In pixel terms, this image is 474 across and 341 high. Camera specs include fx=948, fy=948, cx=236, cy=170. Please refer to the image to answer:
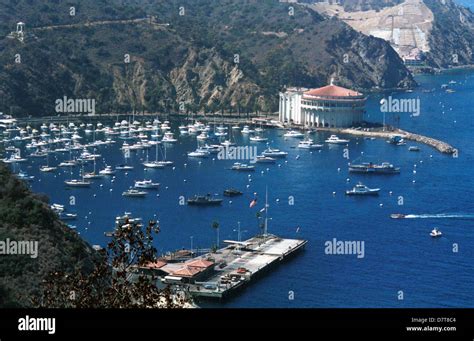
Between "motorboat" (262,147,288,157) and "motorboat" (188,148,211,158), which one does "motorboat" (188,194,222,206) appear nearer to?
"motorboat" (262,147,288,157)

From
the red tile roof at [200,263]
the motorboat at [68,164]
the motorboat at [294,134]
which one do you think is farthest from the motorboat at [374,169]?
the red tile roof at [200,263]

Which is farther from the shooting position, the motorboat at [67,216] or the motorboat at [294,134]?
the motorboat at [294,134]

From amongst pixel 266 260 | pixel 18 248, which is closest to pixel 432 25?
pixel 266 260

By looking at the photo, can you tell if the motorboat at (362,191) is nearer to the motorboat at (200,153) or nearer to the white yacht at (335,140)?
A: the motorboat at (200,153)

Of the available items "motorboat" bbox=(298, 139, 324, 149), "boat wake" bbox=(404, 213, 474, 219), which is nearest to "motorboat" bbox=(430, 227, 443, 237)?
"boat wake" bbox=(404, 213, 474, 219)

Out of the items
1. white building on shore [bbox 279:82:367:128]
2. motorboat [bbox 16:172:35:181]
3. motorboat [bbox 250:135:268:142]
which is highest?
white building on shore [bbox 279:82:367:128]

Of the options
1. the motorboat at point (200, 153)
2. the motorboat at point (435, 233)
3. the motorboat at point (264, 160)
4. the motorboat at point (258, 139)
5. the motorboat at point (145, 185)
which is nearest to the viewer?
the motorboat at point (435, 233)
